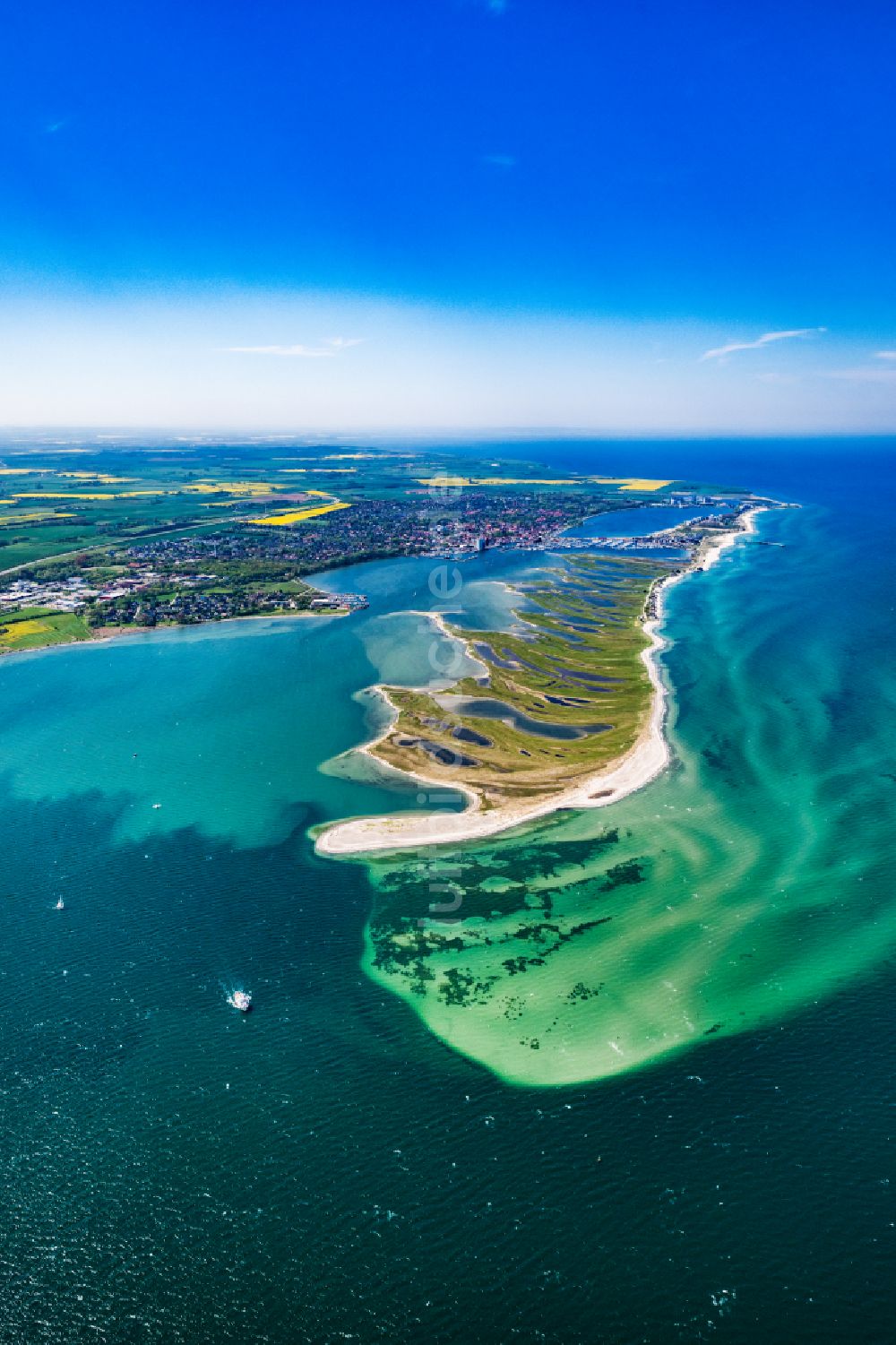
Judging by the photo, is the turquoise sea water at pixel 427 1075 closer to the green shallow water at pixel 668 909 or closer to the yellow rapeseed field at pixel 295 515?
the green shallow water at pixel 668 909

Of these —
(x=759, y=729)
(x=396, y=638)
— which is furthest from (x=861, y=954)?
(x=396, y=638)

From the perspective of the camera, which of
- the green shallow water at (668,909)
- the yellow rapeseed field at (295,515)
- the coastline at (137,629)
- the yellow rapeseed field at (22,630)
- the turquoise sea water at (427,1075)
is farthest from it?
the yellow rapeseed field at (295,515)

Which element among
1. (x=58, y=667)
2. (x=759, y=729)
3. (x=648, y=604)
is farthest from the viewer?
(x=648, y=604)

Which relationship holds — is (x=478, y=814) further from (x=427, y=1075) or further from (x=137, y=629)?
(x=137, y=629)

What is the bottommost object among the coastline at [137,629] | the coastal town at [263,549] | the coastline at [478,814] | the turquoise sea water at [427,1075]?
the turquoise sea water at [427,1075]

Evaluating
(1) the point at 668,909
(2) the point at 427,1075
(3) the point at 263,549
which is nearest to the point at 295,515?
(3) the point at 263,549

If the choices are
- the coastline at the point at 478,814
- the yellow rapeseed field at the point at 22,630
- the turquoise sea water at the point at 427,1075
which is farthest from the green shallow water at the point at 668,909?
the yellow rapeseed field at the point at 22,630

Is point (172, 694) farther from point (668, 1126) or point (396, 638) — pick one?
point (668, 1126)

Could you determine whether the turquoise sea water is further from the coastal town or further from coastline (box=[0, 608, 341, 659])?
the coastal town
